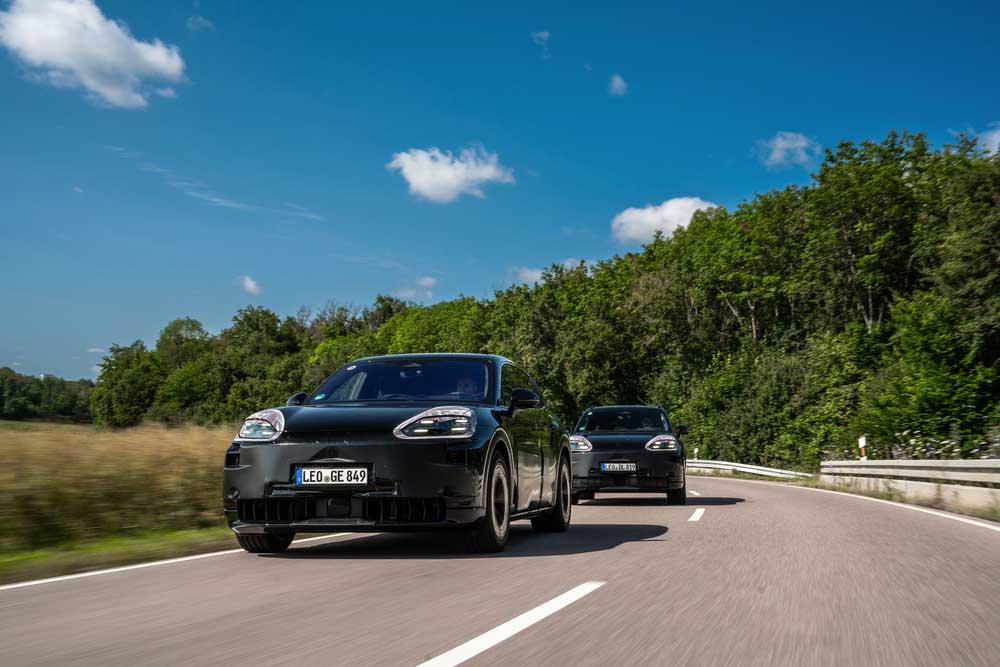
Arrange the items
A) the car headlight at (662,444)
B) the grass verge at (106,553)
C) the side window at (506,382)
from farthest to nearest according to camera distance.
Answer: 1. the car headlight at (662,444)
2. the side window at (506,382)
3. the grass verge at (106,553)

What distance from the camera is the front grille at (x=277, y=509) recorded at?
24.0 feet

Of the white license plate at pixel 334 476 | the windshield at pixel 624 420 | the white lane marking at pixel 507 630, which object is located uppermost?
the windshield at pixel 624 420

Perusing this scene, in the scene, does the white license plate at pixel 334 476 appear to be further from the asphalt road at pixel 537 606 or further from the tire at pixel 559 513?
the tire at pixel 559 513

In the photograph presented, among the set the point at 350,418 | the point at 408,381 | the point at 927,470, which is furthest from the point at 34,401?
the point at 927,470

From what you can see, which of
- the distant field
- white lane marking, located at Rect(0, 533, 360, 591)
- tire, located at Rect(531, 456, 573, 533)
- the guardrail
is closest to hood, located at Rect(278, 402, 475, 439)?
white lane marking, located at Rect(0, 533, 360, 591)

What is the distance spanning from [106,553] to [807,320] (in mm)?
54493

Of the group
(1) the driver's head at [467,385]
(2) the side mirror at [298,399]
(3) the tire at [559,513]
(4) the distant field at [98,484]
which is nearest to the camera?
(4) the distant field at [98,484]

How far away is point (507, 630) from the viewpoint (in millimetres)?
4770

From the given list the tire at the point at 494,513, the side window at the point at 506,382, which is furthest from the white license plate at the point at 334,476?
the side window at the point at 506,382

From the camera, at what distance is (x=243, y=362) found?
373ft

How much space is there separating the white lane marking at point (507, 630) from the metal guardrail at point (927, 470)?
9.53 metres

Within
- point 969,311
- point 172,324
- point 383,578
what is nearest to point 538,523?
point 383,578

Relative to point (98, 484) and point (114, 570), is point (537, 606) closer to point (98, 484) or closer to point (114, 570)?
point (114, 570)

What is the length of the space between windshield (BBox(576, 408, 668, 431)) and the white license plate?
29.5 ft
